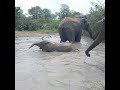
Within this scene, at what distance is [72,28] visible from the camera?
6.86 metres

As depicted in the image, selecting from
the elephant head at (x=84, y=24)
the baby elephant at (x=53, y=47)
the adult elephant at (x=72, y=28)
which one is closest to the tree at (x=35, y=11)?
the baby elephant at (x=53, y=47)

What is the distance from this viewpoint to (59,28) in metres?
6.84

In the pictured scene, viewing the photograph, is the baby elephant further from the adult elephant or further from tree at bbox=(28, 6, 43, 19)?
the adult elephant

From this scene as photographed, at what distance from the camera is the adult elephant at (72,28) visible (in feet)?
Result: 22.1

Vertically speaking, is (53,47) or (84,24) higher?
(84,24)

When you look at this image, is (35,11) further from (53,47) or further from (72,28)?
(72,28)

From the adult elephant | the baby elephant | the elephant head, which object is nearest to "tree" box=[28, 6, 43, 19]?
the baby elephant

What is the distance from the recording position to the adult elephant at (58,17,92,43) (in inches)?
266

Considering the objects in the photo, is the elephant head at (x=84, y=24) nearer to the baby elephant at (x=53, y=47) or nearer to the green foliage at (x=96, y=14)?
the green foliage at (x=96, y=14)

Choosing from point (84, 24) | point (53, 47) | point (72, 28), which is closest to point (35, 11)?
point (53, 47)
